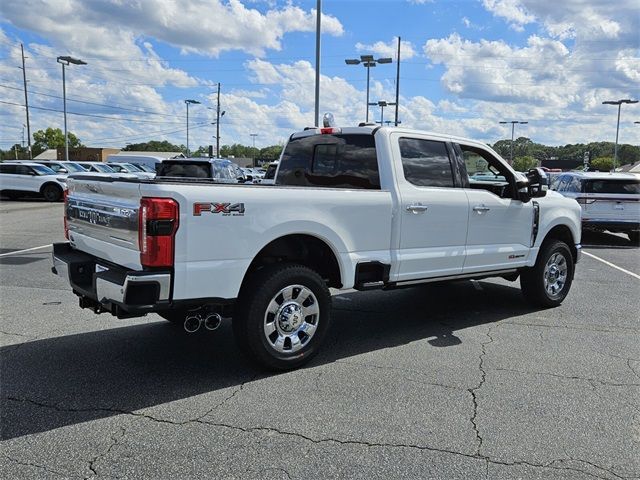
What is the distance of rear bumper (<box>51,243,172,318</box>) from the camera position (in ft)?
12.1

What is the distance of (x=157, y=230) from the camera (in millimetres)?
3701

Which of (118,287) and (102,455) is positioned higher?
(118,287)

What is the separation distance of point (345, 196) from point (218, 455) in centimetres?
234

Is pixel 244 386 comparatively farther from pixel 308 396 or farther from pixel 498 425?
pixel 498 425

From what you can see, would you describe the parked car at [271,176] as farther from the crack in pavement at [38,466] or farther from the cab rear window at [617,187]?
the cab rear window at [617,187]

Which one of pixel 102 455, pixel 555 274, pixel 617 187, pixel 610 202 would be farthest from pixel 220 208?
pixel 617 187

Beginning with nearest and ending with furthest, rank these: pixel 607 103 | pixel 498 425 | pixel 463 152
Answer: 1. pixel 498 425
2. pixel 463 152
3. pixel 607 103

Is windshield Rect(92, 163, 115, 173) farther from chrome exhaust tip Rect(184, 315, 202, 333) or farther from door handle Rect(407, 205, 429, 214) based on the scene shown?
chrome exhaust tip Rect(184, 315, 202, 333)

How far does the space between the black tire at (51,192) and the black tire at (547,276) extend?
21.8m

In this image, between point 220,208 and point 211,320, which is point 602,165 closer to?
point 211,320

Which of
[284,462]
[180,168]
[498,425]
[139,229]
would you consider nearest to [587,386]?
[498,425]

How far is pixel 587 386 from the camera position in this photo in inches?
172

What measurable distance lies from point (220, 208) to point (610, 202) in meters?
12.8

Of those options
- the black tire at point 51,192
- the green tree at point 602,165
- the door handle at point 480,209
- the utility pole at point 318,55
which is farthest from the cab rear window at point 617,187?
the green tree at point 602,165
